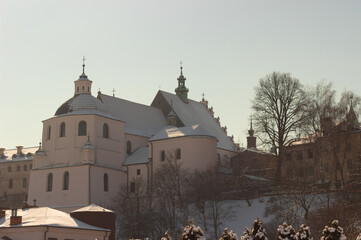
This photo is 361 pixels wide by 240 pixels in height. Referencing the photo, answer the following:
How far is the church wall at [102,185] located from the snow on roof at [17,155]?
39.2 m

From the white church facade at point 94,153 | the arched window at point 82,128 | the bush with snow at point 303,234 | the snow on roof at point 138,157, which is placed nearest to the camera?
the bush with snow at point 303,234

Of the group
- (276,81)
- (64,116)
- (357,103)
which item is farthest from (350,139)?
(64,116)

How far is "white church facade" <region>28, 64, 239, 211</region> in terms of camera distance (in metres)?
70.8

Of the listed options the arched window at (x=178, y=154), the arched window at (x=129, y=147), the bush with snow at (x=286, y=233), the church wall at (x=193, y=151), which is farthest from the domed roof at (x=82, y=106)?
the bush with snow at (x=286, y=233)

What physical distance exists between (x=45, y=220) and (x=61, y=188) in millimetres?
26895

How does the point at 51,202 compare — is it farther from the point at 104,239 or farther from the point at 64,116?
the point at 104,239

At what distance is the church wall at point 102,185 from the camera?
7025cm

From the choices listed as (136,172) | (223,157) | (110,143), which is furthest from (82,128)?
(223,157)

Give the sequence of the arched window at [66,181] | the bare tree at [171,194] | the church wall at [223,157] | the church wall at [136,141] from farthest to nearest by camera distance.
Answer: the church wall at [223,157]
the church wall at [136,141]
the arched window at [66,181]
the bare tree at [171,194]

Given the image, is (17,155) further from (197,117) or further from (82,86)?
(82,86)

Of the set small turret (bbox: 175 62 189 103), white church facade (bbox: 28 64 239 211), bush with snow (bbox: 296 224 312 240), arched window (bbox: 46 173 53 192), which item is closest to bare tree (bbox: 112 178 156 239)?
white church facade (bbox: 28 64 239 211)

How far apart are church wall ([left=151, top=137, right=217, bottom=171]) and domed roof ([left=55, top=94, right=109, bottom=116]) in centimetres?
785

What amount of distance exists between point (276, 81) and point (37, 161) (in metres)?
26.6

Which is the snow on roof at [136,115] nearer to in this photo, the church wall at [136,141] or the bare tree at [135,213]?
the church wall at [136,141]
